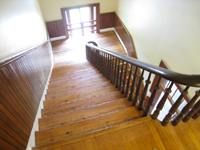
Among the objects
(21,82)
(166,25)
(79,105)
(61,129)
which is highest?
(166,25)

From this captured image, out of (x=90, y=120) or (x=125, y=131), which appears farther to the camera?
(x=90, y=120)

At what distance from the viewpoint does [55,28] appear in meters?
6.45

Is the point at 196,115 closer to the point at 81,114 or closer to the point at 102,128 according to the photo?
the point at 102,128

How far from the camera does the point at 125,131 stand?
1159mm

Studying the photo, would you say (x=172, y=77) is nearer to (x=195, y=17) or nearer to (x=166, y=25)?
(x=195, y=17)

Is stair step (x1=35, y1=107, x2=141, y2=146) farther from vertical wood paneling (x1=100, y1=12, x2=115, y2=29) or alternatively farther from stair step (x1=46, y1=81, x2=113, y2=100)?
vertical wood paneling (x1=100, y1=12, x2=115, y2=29)

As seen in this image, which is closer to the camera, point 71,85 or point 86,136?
point 86,136

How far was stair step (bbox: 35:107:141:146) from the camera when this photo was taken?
139cm

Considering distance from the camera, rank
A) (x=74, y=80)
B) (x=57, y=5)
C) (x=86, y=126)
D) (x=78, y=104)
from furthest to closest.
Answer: (x=57, y=5)
(x=74, y=80)
(x=78, y=104)
(x=86, y=126)

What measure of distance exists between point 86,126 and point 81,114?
0.26 m

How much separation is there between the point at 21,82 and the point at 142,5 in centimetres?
385

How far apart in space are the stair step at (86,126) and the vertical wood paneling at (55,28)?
6070 millimetres

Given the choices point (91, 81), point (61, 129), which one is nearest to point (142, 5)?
point (91, 81)

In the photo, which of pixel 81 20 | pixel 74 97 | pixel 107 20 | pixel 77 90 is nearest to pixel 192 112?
pixel 74 97
